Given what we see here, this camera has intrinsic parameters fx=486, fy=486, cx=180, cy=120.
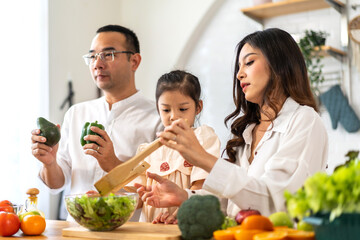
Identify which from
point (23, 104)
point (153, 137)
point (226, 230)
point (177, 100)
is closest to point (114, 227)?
point (226, 230)

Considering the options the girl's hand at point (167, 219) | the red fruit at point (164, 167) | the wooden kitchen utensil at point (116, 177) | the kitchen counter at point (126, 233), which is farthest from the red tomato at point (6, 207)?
the red fruit at point (164, 167)

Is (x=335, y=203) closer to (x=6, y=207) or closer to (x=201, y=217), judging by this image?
(x=201, y=217)

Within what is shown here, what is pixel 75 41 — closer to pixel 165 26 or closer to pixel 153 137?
pixel 165 26

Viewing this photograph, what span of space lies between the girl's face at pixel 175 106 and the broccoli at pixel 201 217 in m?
0.94

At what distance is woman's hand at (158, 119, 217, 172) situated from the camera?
1.69 m

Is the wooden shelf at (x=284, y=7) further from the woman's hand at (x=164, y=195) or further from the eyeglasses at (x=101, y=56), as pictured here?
the woman's hand at (x=164, y=195)

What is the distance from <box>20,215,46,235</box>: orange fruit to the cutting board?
111 mm

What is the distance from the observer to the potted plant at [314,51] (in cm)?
381

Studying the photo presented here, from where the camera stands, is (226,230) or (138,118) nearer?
(226,230)

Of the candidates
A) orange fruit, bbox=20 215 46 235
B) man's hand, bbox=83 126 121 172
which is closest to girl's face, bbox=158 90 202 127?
man's hand, bbox=83 126 121 172

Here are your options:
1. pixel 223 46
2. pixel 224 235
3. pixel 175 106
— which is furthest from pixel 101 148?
pixel 223 46

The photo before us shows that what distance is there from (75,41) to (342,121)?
2447 mm

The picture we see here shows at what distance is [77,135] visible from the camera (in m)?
3.02

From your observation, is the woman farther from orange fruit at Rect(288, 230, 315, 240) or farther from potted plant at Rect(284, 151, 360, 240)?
potted plant at Rect(284, 151, 360, 240)
